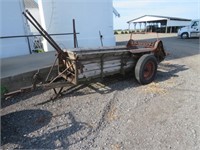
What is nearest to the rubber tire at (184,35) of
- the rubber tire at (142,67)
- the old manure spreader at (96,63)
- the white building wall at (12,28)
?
the old manure spreader at (96,63)

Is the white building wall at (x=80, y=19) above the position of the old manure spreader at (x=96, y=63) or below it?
above

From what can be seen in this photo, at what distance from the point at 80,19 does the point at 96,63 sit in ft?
20.5

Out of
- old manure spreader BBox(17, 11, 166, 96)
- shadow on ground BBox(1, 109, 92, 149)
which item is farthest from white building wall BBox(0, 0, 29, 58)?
shadow on ground BBox(1, 109, 92, 149)

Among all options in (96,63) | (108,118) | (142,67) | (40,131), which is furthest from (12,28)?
(108,118)

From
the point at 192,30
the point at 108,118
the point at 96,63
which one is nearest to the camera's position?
the point at 108,118

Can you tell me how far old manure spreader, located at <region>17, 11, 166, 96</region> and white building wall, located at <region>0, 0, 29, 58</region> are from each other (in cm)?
342

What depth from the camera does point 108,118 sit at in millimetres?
3822

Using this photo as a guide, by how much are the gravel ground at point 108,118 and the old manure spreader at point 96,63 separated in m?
0.44

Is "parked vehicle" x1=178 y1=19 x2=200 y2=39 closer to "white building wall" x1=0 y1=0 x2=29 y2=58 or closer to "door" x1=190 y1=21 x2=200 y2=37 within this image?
"door" x1=190 y1=21 x2=200 y2=37

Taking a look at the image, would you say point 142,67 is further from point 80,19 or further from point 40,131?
point 80,19

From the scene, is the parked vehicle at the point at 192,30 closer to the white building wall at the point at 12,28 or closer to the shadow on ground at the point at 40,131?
the white building wall at the point at 12,28

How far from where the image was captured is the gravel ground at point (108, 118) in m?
3.13

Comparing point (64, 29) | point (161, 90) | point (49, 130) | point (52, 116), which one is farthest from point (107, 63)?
point (64, 29)

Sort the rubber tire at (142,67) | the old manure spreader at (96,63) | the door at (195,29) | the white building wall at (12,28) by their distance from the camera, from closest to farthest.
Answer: the old manure spreader at (96,63), the rubber tire at (142,67), the white building wall at (12,28), the door at (195,29)
